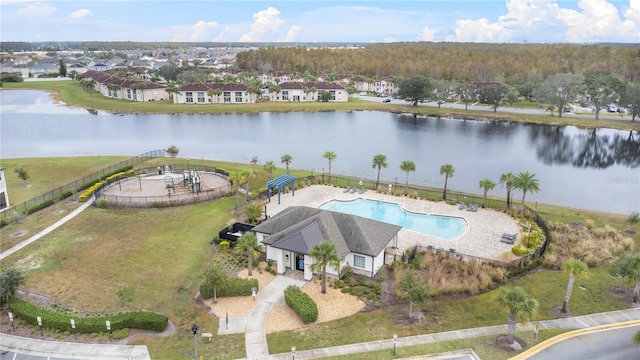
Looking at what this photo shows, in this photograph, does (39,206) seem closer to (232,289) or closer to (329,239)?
(232,289)

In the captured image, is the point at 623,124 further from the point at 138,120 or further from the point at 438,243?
the point at 138,120

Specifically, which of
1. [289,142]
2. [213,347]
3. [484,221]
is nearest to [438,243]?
[484,221]

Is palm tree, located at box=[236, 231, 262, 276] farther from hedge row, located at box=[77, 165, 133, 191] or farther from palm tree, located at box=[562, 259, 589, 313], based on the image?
hedge row, located at box=[77, 165, 133, 191]

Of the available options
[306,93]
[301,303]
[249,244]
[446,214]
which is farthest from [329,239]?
[306,93]

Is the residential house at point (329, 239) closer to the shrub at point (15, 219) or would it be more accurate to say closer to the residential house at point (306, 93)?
the shrub at point (15, 219)

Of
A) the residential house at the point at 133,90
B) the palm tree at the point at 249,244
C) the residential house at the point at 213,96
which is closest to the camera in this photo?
the palm tree at the point at 249,244

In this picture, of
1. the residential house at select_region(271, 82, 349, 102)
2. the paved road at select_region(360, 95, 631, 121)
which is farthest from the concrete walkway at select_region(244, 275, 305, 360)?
the residential house at select_region(271, 82, 349, 102)

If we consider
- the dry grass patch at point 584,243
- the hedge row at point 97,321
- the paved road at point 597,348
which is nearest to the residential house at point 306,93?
the dry grass patch at point 584,243
